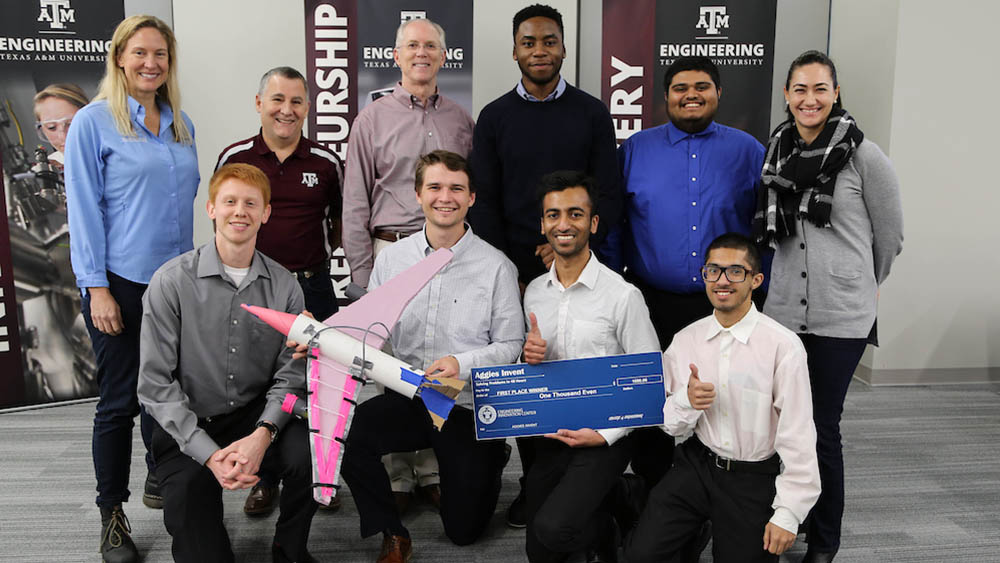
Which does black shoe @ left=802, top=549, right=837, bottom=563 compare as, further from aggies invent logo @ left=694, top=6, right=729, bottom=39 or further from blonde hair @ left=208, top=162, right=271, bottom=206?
aggies invent logo @ left=694, top=6, right=729, bottom=39

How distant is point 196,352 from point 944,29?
4.65 m

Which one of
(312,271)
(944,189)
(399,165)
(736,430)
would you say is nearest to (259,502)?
(312,271)

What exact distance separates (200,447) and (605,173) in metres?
1.79

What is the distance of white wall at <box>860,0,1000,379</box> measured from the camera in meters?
4.50

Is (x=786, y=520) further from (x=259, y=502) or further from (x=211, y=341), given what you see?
(x=259, y=502)

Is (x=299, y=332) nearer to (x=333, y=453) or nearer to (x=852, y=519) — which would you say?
(x=333, y=453)

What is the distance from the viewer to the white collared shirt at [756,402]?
6.99 ft

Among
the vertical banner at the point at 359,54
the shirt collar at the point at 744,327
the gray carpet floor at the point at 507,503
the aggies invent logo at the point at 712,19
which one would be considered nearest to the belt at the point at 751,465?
the shirt collar at the point at 744,327

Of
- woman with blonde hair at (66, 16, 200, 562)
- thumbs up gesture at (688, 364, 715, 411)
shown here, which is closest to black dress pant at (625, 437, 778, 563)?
thumbs up gesture at (688, 364, 715, 411)

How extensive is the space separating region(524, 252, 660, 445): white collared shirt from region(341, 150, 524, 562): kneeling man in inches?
6.3

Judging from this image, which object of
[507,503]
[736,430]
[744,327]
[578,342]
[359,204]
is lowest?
[507,503]

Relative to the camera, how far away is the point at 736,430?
2277 millimetres

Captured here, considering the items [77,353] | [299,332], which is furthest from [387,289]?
[77,353]

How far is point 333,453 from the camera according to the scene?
7.52 ft
